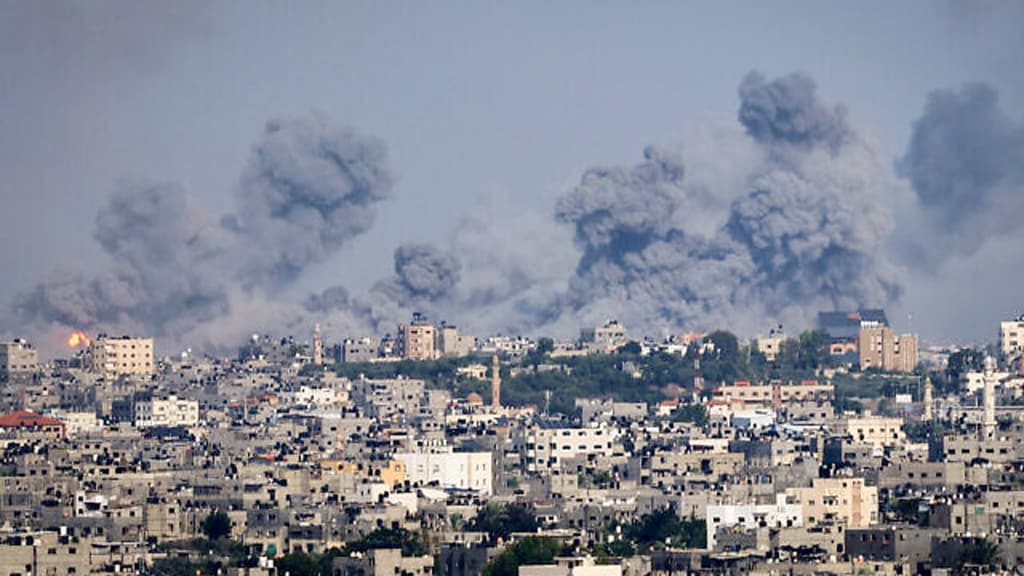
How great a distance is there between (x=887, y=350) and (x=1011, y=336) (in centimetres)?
449

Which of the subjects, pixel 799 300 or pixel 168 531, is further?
pixel 799 300

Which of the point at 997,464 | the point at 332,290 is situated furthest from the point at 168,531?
the point at 332,290

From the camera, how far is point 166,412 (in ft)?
400

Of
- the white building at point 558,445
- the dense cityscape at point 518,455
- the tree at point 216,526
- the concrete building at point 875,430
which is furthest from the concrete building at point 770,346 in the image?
the tree at point 216,526

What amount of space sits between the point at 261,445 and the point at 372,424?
440 inches

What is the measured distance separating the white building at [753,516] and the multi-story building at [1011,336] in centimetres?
7341

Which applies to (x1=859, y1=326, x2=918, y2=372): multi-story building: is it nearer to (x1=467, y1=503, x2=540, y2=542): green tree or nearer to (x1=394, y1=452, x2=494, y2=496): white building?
(x1=394, y1=452, x2=494, y2=496): white building

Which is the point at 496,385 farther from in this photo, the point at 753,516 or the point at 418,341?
the point at 753,516

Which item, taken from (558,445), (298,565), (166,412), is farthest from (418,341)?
(298,565)

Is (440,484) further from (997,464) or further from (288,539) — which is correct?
(288,539)

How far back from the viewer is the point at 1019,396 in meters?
120

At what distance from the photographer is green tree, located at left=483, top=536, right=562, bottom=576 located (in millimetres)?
59812

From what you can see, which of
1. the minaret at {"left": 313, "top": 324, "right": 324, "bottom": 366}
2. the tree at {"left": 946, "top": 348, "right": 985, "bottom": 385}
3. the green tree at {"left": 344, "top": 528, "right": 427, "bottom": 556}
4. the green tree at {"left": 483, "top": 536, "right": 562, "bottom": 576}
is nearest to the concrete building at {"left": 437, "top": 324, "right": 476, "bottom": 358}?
the minaret at {"left": 313, "top": 324, "right": 324, "bottom": 366}

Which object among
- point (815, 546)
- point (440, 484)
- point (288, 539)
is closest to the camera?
point (815, 546)
